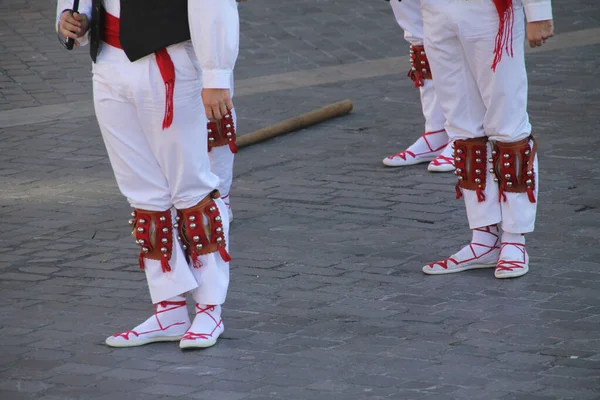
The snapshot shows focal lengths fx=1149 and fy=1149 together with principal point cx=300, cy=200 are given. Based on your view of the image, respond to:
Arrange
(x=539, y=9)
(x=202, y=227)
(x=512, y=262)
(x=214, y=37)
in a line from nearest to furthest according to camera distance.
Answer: (x=214, y=37) → (x=202, y=227) → (x=539, y=9) → (x=512, y=262)

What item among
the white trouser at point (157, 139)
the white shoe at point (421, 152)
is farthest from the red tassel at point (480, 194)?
the white shoe at point (421, 152)

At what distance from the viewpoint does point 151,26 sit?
14.0 ft

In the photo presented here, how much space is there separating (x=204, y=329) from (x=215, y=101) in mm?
1003

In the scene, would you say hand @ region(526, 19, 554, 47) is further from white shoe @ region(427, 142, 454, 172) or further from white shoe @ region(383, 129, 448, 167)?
white shoe @ region(383, 129, 448, 167)

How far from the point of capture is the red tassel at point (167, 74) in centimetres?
432

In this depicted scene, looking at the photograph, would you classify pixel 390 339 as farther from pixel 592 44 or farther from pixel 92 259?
pixel 592 44

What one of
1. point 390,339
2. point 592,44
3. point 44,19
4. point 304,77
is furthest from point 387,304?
point 44,19

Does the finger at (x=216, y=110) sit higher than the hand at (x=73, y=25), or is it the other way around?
the hand at (x=73, y=25)

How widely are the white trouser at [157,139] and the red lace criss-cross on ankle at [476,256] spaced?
4.25 ft

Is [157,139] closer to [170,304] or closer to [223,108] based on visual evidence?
[223,108]

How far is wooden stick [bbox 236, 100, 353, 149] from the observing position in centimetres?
786

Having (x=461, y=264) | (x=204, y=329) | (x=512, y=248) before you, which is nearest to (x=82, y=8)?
(x=204, y=329)

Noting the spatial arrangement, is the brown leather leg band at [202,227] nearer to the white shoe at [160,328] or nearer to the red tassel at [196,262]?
the red tassel at [196,262]

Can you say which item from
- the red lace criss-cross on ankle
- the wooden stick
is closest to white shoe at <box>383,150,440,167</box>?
the wooden stick
